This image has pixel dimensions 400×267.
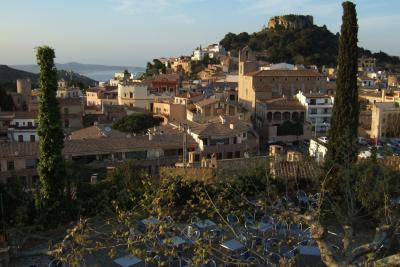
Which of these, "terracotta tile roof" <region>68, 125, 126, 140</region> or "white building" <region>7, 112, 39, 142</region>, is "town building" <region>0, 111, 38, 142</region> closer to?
"white building" <region>7, 112, 39, 142</region>

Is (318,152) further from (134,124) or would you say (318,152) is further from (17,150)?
(134,124)

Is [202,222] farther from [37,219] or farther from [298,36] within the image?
[298,36]

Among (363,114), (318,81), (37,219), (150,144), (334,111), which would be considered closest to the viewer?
(37,219)

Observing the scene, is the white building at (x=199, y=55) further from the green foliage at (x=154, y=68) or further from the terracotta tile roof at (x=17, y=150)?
the terracotta tile roof at (x=17, y=150)

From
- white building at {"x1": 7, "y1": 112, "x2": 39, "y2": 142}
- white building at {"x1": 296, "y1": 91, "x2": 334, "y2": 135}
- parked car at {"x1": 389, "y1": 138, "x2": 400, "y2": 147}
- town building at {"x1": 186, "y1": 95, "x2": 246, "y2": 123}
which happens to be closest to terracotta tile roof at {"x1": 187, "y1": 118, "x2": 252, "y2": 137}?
town building at {"x1": 186, "y1": 95, "x2": 246, "y2": 123}

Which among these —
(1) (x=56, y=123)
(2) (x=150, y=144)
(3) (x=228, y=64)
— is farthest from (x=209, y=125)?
(3) (x=228, y=64)

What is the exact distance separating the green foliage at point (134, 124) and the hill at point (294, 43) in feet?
188

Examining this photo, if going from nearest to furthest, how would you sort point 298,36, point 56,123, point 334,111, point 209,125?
point 56,123 < point 334,111 < point 209,125 < point 298,36

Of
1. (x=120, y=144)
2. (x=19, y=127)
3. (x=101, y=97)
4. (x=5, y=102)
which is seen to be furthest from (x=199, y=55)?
(x=120, y=144)

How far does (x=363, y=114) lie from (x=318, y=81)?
9.65 metres

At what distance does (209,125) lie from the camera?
32250mm

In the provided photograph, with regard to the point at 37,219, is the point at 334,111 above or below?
above

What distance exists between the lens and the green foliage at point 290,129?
43.4m

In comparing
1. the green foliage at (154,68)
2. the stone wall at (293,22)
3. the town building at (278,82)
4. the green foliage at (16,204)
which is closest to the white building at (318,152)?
the green foliage at (16,204)
